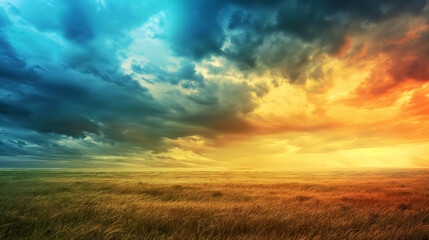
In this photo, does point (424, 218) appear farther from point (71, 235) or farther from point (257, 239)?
point (71, 235)

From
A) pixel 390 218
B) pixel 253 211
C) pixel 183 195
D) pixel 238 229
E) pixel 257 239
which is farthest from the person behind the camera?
pixel 183 195

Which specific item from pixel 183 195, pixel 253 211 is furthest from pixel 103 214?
pixel 183 195

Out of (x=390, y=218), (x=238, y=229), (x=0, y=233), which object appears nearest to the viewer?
(x=0, y=233)

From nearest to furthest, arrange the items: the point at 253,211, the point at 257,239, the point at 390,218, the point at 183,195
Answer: the point at 257,239, the point at 390,218, the point at 253,211, the point at 183,195

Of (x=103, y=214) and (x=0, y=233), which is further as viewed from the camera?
(x=103, y=214)

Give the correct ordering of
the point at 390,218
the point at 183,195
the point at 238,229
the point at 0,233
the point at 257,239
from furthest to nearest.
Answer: the point at 183,195, the point at 390,218, the point at 238,229, the point at 0,233, the point at 257,239

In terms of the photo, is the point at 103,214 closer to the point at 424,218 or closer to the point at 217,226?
the point at 217,226

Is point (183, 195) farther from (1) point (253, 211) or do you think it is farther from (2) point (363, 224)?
(2) point (363, 224)

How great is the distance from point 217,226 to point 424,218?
8.91 meters

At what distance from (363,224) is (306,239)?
3149mm

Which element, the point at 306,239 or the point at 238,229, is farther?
the point at 238,229

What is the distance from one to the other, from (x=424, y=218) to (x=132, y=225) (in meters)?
11.7

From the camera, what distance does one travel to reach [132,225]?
23.8ft

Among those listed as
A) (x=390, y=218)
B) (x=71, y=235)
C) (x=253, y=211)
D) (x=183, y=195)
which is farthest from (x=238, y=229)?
(x=183, y=195)
